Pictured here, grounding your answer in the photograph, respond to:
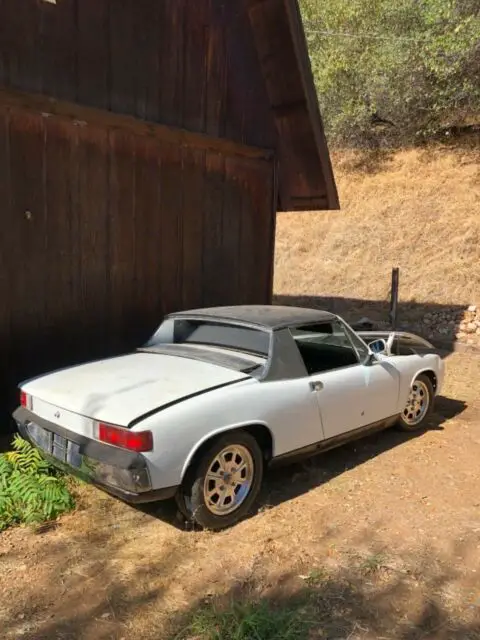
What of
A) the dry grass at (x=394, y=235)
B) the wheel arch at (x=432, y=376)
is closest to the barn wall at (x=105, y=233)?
the wheel arch at (x=432, y=376)

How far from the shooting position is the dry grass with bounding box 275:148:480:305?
14.7 metres

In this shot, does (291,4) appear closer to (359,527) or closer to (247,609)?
(359,527)

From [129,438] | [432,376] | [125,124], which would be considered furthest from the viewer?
[125,124]

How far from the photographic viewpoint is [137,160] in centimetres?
629

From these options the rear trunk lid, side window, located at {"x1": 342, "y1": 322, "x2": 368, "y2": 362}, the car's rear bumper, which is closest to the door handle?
the rear trunk lid

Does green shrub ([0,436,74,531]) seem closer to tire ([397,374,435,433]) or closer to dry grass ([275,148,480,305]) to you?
tire ([397,374,435,433])

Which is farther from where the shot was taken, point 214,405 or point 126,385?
point 126,385

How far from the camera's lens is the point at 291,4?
6.80 metres

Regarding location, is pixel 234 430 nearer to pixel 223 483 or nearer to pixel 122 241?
pixel 223 483

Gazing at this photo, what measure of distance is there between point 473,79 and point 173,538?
17661 mm

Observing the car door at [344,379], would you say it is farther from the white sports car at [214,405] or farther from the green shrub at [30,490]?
the green shrub at [30,490]

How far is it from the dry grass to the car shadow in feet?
27.9

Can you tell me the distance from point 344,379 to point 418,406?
5.39ft

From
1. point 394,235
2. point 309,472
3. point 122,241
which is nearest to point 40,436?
point 309,472
